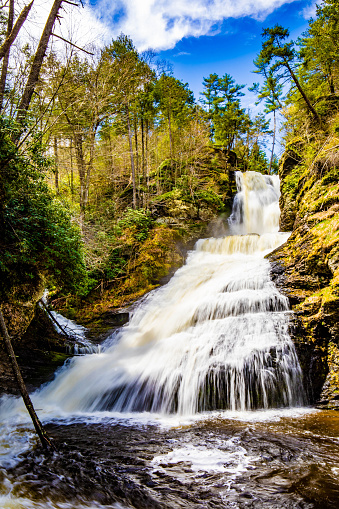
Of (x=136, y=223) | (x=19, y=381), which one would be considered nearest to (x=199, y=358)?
(x=19, y=381)

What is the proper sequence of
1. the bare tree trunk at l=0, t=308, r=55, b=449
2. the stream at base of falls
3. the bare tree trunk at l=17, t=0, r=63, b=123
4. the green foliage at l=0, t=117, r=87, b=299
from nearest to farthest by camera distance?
the stream at base of falls → the bare tree trunk at l=0, t=308, r=55, b=449 → the green foliage at l=0, t=117, r=87, b=299 → the bare tree trunk at l=17, t=0, r=63, b=123

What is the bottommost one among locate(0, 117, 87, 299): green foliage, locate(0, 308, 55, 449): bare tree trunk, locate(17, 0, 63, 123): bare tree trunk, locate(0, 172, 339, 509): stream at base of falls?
locate(0, 172, 339, 509): stream at base of falls

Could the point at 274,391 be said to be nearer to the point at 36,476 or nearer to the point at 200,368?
the point at 200,368

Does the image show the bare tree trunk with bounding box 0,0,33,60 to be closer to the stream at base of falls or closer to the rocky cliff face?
the stream at base of falls

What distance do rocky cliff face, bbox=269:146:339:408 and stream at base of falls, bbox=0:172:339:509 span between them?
329mm

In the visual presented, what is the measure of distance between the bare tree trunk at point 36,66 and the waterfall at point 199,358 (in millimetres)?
6710

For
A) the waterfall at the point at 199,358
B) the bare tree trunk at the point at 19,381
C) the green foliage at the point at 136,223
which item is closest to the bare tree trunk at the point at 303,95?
the waterfall at the point at 199,358

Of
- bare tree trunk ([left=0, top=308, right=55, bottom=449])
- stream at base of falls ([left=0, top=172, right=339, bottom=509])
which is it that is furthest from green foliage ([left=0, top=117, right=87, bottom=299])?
stream at base of falls ([left=0, top=172, right=339, bottom=509])

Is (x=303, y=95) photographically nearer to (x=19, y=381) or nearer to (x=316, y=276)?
(x=316, y=276)

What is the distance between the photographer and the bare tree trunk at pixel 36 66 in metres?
6.47

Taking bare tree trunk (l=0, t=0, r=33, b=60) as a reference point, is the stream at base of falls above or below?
below

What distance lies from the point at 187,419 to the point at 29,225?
17.8 feet

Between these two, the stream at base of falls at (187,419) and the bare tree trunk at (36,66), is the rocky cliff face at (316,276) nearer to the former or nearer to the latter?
the stream at base of falls at (187,419)

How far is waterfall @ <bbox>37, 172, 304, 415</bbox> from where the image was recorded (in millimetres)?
5801
